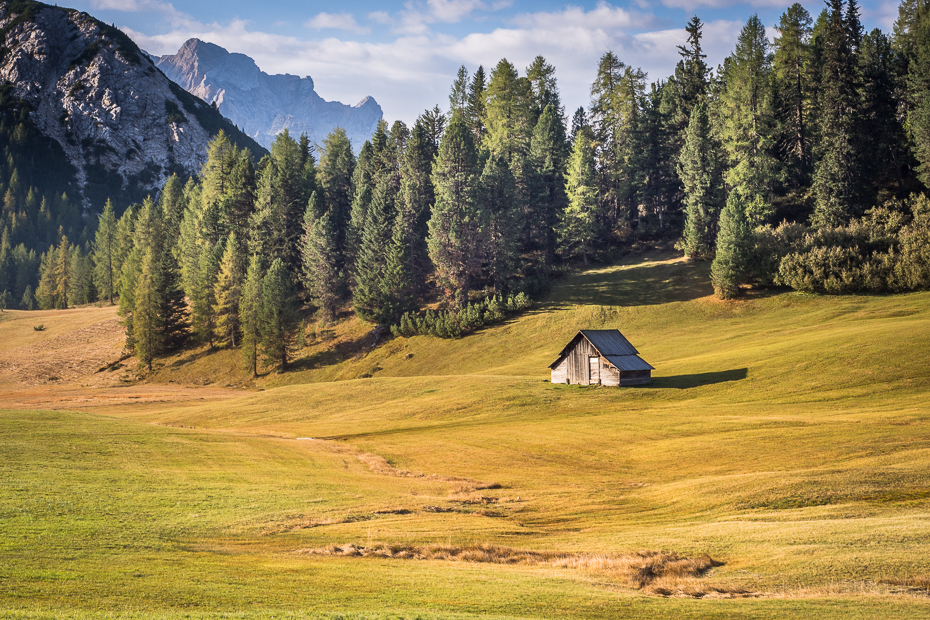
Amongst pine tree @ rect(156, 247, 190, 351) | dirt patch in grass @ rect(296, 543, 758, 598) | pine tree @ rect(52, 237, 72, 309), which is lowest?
dirt patch in grass @ rect(296, 543, 758, 598)

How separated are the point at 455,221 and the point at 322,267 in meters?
24.1

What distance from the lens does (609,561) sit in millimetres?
17156

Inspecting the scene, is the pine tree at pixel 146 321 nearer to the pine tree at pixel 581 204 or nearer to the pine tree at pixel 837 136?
the pine tree at pixel 581 204

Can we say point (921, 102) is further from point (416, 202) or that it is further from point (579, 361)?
point (416, 202)

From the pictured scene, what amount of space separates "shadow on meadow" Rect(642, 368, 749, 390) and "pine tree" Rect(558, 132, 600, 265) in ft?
152

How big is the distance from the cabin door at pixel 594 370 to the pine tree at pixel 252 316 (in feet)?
168

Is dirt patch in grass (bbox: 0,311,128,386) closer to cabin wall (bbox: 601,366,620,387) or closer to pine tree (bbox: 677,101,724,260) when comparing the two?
cabin wall (bbox: 601,366,620,387)

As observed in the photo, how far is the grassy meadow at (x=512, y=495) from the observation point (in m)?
13.2

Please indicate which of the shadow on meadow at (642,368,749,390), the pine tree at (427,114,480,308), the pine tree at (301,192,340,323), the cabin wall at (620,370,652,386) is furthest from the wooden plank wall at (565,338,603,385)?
the pine tree at (301,192,340,323)

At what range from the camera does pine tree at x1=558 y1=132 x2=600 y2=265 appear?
97375 millimetres

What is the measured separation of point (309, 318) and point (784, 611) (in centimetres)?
9454

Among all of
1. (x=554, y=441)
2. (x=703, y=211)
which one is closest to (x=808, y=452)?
(x=554, y=441)

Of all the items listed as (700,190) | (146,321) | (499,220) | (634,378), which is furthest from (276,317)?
(700,190)

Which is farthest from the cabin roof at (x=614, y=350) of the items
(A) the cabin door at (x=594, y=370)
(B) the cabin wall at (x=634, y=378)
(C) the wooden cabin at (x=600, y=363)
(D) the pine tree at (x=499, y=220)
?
(D) the pine tree at (x=499, y=220)
